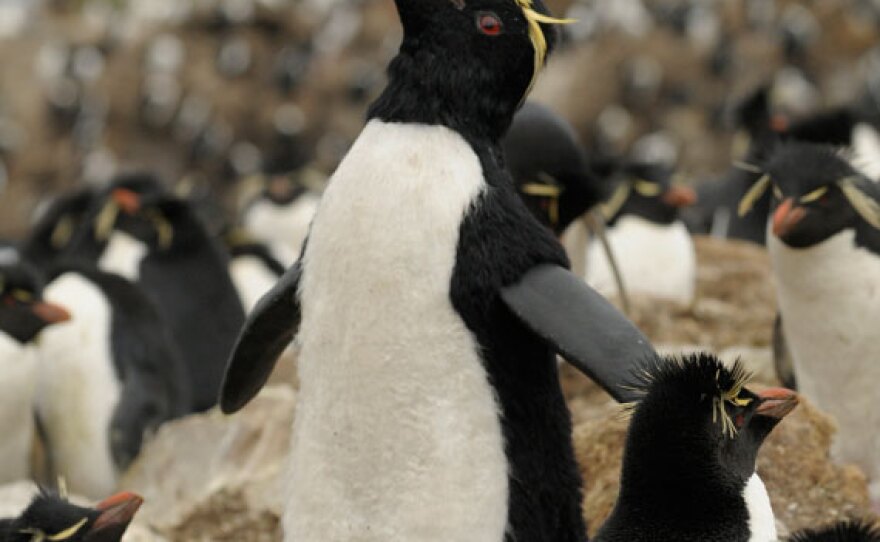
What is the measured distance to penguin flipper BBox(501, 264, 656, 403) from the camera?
312 cm

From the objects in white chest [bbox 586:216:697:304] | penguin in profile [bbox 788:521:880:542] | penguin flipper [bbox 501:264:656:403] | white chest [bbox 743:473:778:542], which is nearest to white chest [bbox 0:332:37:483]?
white chest [bbox 586:216:697:304]

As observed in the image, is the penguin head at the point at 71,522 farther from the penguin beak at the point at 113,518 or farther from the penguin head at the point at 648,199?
the penguin head at the point at 648,199

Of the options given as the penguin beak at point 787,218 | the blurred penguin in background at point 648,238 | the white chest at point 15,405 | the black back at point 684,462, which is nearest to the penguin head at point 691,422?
the black back at point 684,462

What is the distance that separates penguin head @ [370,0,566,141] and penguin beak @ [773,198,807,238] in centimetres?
178

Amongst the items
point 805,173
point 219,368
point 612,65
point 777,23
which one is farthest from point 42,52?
point 805,173

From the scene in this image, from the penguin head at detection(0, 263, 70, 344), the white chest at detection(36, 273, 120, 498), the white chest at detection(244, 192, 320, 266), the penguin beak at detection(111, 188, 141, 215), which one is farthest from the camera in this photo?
the white chest at detection(244, 192, 320, 266)

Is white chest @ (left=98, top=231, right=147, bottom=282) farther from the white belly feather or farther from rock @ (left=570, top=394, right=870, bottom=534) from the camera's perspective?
rock @ (left=570, top=394, right=870, bottom=534)

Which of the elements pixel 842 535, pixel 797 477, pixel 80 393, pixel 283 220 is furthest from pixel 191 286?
pixel 283 220

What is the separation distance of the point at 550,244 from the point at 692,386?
1.84ft

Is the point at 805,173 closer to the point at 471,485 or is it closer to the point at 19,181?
the point at 471,485

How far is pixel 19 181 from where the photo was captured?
2936 centimetres

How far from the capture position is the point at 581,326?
10.5 feet

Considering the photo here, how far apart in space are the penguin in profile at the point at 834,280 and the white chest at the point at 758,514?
6.73 ft

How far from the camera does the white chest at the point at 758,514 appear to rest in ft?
9.90
